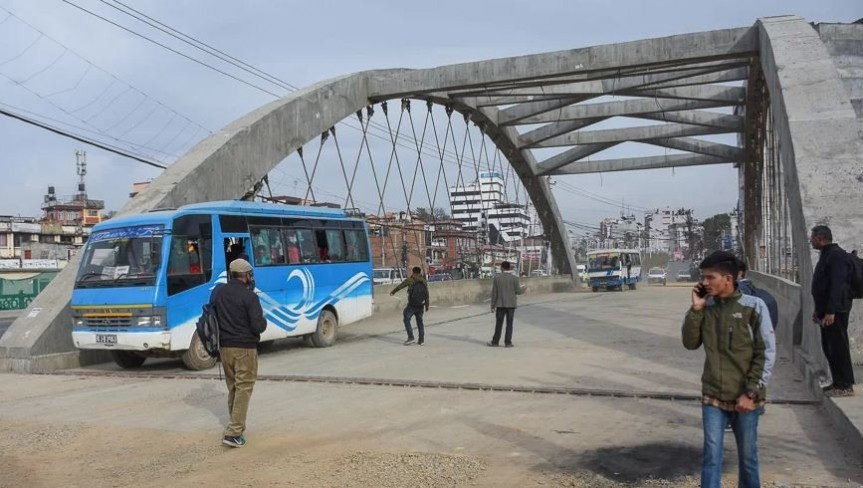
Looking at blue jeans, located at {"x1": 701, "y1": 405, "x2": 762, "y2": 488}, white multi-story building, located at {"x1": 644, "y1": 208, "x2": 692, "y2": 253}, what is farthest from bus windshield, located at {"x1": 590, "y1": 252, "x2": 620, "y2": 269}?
white multi-story building, located at {"x1": 644, "y1": 208, "x2": 692, "y2": 253}

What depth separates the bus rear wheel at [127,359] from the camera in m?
12.4

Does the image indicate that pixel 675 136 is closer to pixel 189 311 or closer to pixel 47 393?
pixel 189 311

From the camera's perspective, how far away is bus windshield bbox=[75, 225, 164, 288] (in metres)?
11.6

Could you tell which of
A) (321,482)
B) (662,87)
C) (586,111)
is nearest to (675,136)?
(586,111)

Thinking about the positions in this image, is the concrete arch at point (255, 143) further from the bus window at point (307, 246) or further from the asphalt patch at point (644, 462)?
the asphalt patch at point (644, 462)

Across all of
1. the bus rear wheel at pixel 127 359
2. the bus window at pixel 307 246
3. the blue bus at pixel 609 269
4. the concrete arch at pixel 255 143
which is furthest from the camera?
the blue bus at pixel 609 269

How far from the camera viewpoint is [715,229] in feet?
290

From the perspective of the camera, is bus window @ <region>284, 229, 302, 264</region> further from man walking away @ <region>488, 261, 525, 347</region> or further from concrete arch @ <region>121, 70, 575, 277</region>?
man walking away @ <region>488, 261, 525, 347</region>

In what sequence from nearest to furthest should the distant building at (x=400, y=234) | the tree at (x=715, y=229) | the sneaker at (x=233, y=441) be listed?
1. the sneaker at (x=233, y=441)
2. the distant building at (x=400, y=234)
3. the tree at (x=715, y=229)

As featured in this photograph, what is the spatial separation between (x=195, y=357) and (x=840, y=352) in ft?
28.8

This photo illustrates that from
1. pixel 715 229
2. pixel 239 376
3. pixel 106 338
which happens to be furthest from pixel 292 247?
pixel 715 229

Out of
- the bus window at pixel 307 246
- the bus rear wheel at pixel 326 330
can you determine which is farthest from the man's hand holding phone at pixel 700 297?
the bus rear wheel at pixel 326 330

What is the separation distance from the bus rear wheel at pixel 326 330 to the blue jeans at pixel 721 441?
11126 mm

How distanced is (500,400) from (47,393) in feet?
19.9
